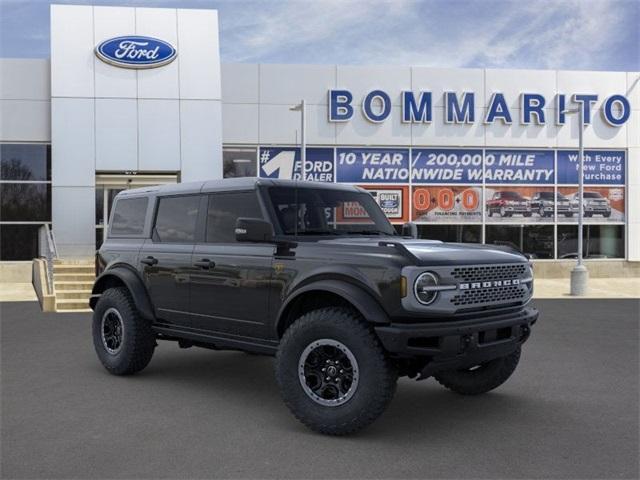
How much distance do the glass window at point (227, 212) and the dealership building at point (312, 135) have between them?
1151 cm

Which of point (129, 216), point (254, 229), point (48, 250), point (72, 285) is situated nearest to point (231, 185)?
point (254, 229)

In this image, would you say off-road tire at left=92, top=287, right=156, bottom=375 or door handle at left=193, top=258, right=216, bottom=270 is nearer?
door handle at left=193, top=258, right=216, bottom=270

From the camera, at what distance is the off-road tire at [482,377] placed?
237 inches

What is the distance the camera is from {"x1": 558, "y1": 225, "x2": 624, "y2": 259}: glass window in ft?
68.9

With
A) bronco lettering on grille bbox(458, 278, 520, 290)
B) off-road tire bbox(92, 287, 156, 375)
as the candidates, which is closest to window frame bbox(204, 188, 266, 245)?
off-road tire bbox(92, 287, 156, 375)

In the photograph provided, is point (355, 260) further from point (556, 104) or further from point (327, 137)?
point (556, 104)

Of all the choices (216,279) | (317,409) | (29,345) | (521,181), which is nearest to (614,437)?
(317,409)

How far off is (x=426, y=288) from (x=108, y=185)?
657 inches

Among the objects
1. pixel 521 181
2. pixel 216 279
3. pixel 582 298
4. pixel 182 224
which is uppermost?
pixel 521 181

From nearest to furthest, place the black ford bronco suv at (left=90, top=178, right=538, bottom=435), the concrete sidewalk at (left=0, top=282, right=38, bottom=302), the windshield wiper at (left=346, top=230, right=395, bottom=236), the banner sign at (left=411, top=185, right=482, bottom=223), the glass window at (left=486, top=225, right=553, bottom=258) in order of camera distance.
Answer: the black ford bronco suv at (left=90, top=178, right=538, bottom=435)
the windshield wiper at (left=346, top=230, right=395, bottom=236)
the concrete sidewalk at (left=0, top=282, right=38, bottom=302)
the banner sign at (left=411, top=185, right=482, bottom=223)
the glass window at (left=486, top=225, right=553, bottom=258)

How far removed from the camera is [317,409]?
16.3 feet

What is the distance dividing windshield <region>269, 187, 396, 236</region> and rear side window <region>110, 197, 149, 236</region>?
2009 mm

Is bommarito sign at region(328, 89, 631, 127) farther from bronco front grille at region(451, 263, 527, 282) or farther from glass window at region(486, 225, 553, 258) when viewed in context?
bronco front grille at region(451, 263, 527, 282)

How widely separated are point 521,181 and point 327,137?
21.4ft
